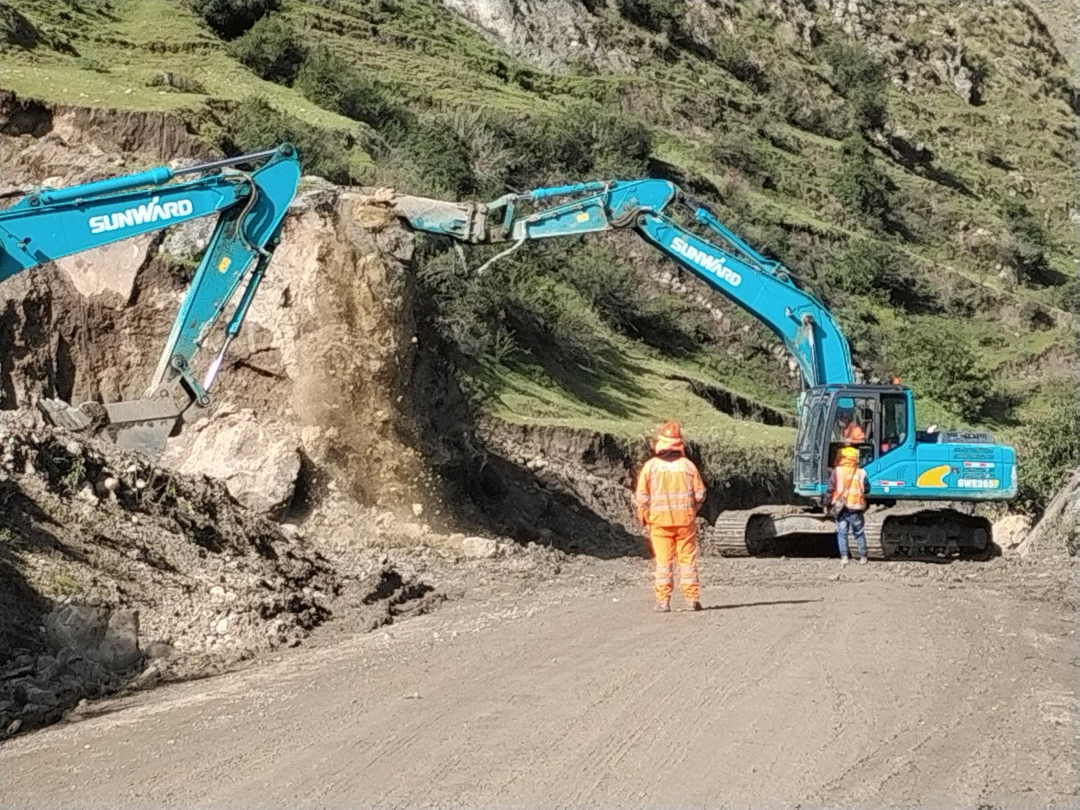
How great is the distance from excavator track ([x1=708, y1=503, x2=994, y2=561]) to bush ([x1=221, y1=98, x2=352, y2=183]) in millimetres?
14964

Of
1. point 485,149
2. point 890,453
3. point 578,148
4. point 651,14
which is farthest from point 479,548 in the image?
Answer: point 651,14

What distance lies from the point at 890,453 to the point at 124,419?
9756 mm

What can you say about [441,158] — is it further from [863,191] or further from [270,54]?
[863,191]

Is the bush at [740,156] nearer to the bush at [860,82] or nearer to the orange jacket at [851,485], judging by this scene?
the bush at [860,82]

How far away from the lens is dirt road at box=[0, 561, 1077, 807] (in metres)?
7.34

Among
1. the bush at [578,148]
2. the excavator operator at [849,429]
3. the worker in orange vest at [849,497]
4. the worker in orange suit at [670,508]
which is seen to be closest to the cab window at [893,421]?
the excavator operator at [849,429]

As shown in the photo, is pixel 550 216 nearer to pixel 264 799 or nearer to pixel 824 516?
pixel 824 516

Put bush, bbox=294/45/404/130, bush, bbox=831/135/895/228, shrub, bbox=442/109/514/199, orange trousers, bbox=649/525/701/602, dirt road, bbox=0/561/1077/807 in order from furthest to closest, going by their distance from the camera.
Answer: bush, bbox=831/135/895/228, shrub, bbox=442/109/514/199, bush, bbox=294/45/404/130, orange trousers, bbox=649/525/701/602, dirt road, bbox=0/561/1077/807

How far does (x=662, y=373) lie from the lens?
39.8 metres

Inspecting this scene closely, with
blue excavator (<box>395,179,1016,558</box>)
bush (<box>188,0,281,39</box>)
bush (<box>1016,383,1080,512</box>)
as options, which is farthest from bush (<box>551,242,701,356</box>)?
blue excavator (<box>395,179,1016,558</box>)

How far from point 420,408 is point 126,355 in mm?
4072

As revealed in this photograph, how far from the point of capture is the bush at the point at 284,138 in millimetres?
32719

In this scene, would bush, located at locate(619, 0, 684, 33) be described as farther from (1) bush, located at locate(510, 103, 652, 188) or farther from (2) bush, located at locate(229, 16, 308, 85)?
(2) bush, located at locate(229, 16, 308, 85)

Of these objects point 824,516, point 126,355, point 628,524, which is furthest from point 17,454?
point 628,524
